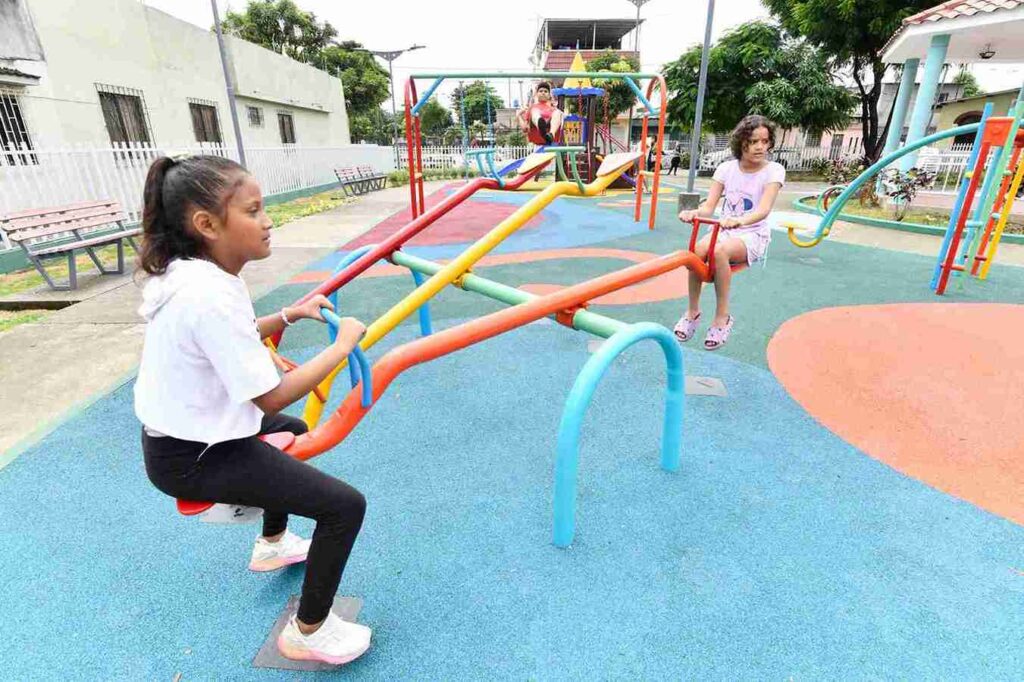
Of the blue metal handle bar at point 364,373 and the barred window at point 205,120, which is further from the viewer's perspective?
the barred window at point 205,120

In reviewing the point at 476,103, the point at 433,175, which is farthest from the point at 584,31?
the point at 433,175

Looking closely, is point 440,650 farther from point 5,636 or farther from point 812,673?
point 5,636

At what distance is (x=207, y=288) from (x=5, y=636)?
1.39 metres

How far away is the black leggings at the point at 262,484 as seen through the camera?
3.85 feet

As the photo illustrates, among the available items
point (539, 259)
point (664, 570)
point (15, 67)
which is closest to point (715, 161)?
point (539, 259)

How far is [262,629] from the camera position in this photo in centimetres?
156

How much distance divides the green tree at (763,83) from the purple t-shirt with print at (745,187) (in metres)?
16.8

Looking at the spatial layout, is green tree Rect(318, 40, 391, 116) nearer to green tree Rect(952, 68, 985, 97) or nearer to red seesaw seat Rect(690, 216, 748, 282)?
red seesaw seat Rect(690, 216, 748, 282)

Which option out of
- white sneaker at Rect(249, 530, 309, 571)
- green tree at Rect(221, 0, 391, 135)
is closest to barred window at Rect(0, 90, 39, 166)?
white sneaker at Rect(249, 530, 309, 571)

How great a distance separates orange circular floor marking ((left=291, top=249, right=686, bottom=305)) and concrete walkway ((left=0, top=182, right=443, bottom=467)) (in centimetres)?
82

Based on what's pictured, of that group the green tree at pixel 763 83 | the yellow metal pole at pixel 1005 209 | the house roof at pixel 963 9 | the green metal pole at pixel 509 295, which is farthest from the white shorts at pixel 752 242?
the green tree at pixel 763 83

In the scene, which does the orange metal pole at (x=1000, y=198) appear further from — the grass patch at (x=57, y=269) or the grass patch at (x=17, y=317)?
the grass patch at (x=57, y=269)

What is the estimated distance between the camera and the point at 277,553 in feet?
5.72

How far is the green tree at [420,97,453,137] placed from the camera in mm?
44938
